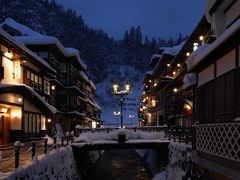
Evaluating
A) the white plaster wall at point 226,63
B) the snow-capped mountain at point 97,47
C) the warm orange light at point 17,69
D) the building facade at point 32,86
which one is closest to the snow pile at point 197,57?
the white plaster wall at point 226,63

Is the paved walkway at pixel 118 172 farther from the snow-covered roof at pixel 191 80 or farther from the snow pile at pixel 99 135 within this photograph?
the snow-covered roof at pixel 191 80

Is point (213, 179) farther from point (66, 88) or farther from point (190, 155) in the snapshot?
point (66, 88)

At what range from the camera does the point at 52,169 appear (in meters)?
18.5

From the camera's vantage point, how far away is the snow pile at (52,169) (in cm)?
1403

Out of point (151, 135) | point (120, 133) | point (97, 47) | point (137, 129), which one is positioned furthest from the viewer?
point (97, 47)

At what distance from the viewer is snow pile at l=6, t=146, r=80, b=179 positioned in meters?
14.0

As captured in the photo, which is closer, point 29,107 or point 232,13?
point 232,13

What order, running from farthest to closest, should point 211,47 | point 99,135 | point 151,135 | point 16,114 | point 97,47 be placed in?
1. point 97,47
2. point 151,135
3. point 99,135
4. point 16,114
5. point 211,47

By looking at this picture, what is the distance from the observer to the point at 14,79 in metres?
30.3

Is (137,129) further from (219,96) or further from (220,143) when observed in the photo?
(220,143)

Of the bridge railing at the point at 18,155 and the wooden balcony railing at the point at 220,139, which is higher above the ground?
the wooden balcony railing at the point at 220,139

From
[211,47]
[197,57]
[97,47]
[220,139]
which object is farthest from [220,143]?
[97,47]

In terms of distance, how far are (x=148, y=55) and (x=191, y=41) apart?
149493mm

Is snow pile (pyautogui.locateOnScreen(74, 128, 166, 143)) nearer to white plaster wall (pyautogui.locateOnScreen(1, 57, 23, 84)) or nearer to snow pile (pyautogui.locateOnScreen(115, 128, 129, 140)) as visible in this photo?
snow pile (pyautogui.locateOnScreen(115, 128, 129, 140))
